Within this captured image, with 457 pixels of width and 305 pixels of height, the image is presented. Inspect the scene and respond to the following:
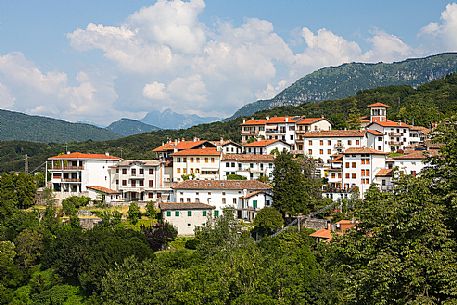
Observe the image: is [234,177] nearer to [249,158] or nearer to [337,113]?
[249,158]

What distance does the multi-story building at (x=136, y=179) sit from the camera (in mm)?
60906

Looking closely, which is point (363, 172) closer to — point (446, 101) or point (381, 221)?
point (381, 221)

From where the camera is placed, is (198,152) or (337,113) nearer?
(198,152)

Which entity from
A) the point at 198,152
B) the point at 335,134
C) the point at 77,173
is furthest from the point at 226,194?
the point at 335,134

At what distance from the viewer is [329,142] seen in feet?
220

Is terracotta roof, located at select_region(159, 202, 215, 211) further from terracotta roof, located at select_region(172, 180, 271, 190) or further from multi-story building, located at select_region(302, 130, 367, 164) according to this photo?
multi-story building, located at select_region(302, 130, 367, 164)

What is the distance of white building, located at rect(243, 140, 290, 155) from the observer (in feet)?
225

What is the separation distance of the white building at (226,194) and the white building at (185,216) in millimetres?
1796

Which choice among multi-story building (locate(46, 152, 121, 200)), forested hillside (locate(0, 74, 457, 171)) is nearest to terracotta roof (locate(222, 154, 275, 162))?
multi-story building (locate(46, 152, 121, 200))

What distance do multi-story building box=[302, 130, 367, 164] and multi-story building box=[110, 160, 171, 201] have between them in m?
17.7

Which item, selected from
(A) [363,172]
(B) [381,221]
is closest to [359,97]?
(A) [363,172]

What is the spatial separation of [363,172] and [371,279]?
1678 inches

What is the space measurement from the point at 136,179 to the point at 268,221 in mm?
19438

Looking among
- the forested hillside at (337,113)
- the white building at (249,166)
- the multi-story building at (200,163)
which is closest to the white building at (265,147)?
the white building at (249,166)
